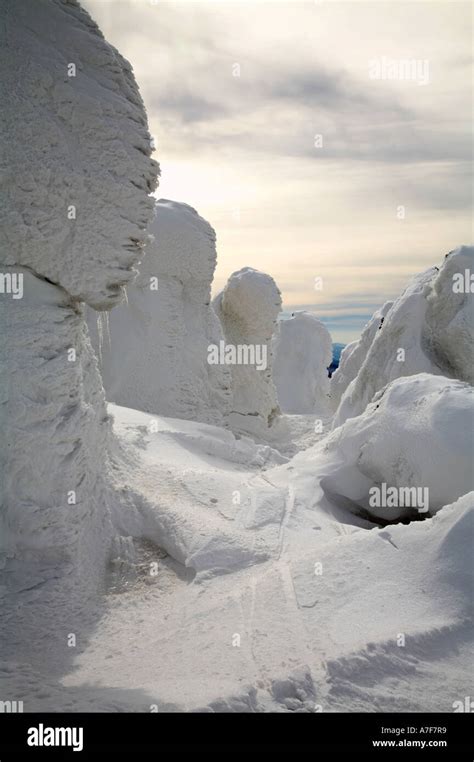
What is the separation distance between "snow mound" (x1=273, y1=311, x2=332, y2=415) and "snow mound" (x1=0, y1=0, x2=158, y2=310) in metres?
15.7

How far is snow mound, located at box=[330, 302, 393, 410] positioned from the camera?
843 centimetres

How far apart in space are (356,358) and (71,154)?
19.8 feet

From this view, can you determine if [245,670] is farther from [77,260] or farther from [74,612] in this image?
[77,260]

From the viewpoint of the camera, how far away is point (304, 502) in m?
4.24

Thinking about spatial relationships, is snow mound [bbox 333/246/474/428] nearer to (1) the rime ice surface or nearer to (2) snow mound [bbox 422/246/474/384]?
(2) snow mound [bbox 422/246/474/384]

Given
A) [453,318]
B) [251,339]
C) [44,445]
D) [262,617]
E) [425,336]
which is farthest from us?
[251,339]

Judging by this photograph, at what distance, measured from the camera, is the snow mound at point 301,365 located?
19.4m

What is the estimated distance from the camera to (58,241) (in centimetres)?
354

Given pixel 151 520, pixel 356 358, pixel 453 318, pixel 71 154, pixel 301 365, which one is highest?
pixel 301 365

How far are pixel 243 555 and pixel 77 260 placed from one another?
6.32 ft

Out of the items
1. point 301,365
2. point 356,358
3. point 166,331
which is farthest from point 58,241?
point 301,365
